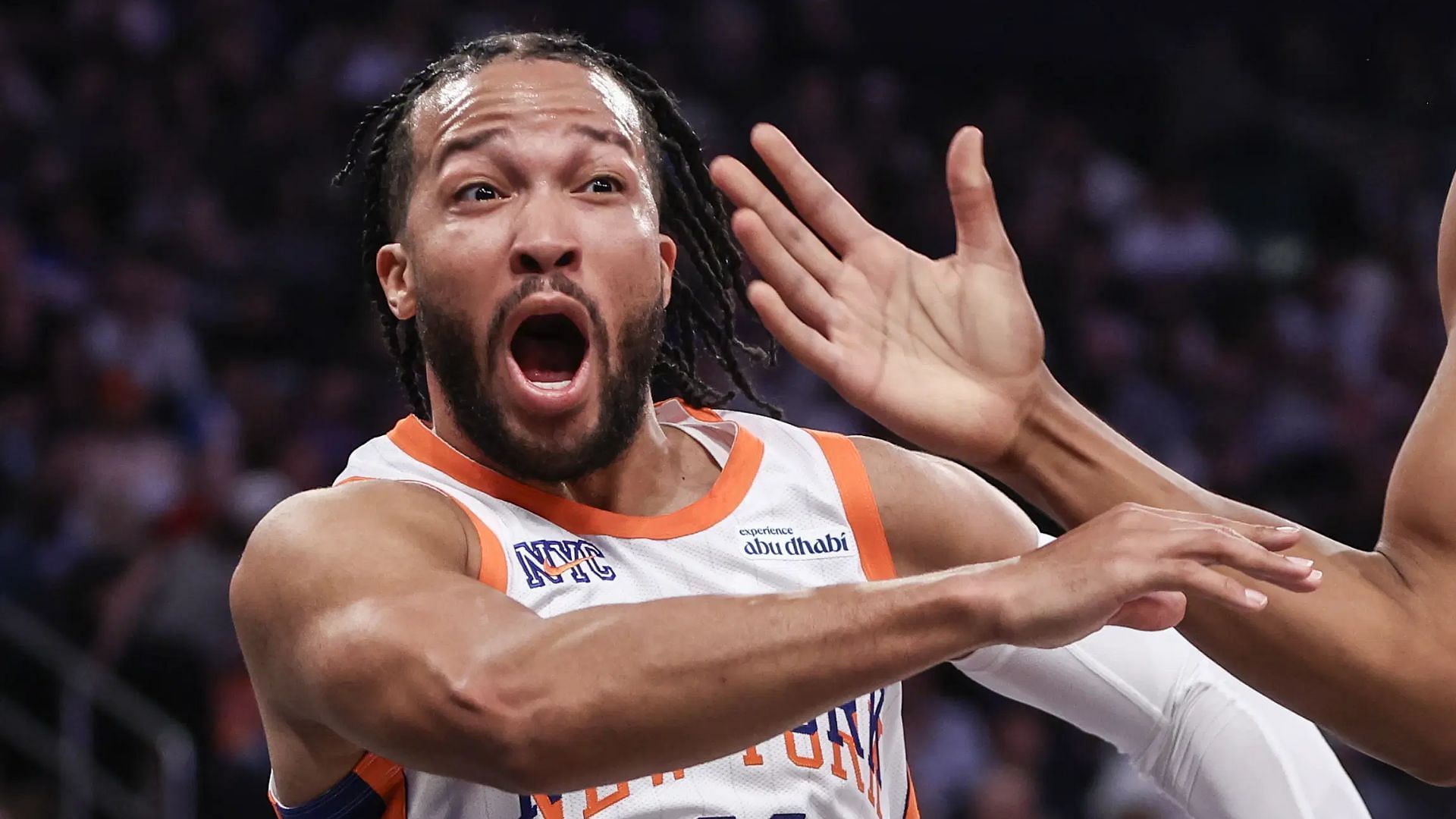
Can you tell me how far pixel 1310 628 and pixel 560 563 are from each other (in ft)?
3.57

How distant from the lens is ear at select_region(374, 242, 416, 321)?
9.16ft

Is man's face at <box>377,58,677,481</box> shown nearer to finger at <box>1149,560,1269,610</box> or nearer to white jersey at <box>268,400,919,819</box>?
white jersey at <box>268,400,919,819</box>

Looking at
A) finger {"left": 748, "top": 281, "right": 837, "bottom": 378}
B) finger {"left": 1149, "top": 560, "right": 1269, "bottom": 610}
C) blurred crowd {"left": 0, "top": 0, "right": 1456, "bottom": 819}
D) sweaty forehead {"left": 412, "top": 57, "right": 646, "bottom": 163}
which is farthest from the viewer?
blurred crowd {"left": 0, "top": 0, "right": 1456, "bottom": 819}

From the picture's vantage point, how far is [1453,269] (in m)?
2.72

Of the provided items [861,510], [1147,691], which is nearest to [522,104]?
[861,510]

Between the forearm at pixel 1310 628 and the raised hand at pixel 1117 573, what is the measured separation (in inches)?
19.2

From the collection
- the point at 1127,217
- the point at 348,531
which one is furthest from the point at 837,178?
the point at 348,531

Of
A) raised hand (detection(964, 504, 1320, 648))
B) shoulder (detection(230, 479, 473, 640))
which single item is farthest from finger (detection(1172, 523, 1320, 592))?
shoulder (detection(230, 479, 473, 640))

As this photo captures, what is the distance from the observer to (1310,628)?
2.49 meters

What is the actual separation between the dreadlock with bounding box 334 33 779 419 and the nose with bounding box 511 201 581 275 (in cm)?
33

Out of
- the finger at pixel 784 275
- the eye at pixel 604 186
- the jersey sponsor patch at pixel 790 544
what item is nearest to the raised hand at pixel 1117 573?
the finger at pixel 784 275

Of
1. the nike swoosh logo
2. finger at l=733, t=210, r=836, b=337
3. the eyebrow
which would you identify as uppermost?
the eyebrow

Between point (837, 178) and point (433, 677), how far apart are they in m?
6.54

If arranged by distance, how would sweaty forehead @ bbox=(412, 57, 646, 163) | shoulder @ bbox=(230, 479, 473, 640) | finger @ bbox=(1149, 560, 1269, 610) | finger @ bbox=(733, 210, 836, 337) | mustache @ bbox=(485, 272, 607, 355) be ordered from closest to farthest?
finger @ bbox=(1149, 560, 1269, 610), shoulder @ bbox=(230, 479, 473, 640), finger @ bbox=(733, 210, 836, 337), mustache @ bbox=(485, 272, 607, 355), sweaty forehead @ bbox=(412, 57, 646, 163)
